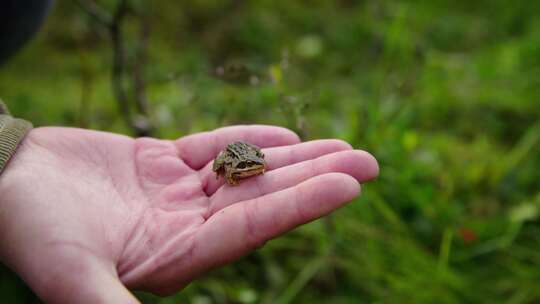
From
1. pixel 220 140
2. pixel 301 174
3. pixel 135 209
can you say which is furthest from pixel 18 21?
pixel 301 174

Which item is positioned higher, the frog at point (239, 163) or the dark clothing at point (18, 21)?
the dark clothing at point (18, 21)

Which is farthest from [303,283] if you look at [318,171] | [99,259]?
[99,259]

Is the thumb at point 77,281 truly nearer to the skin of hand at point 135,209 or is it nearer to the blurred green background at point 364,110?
the skin of hand at point 135,209

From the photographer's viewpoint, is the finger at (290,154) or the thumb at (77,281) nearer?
the thumb at (77,281)

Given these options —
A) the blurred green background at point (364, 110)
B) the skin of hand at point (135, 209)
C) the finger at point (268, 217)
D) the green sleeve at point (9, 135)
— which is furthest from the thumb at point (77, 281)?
the blurred green background at point (364, 110)

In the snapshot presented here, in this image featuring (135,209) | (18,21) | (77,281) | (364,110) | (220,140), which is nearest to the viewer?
(77,281)

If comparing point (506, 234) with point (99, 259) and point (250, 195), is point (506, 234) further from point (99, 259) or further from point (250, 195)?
point (99, 259)

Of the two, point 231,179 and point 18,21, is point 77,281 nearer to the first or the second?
point 231,179
